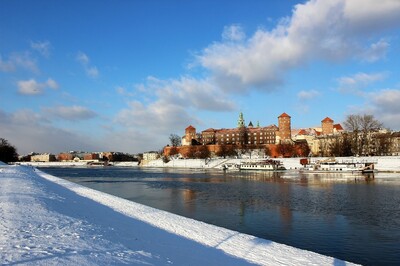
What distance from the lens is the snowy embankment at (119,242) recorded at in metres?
9.85

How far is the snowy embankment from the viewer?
9.85 m

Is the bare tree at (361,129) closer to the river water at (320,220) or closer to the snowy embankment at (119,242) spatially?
the river water at (320,220)

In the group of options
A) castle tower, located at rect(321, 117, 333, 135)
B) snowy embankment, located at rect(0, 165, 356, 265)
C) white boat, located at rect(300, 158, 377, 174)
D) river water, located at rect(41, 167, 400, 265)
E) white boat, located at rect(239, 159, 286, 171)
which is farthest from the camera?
castle tower, located at rect(321, 117, 333, 135)

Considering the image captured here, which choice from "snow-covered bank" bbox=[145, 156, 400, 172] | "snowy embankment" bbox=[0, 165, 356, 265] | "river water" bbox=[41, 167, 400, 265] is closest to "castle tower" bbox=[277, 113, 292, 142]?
"snow-covered bank" bbox=[145, 156, 400, 172]

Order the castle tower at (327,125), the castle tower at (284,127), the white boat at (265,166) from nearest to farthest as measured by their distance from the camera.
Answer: the white boat at (265,166) → the castle tower at (284,127) → the castle tower at (327,125)

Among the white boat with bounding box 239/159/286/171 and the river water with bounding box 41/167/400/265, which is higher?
the white boat with bounding box 239/159/286/171

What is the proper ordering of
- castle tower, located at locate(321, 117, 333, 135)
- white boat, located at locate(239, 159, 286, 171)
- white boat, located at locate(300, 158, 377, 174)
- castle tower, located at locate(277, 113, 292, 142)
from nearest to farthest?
1. white boat, located at locate(300, 158, 377, 174)
2. white boat, located at locate(239, 159, 286, 171)
3. castle tower, located at locate(277, 113, 292, 142)
4. castle tower, located at locate(321, 117, 333, 135)

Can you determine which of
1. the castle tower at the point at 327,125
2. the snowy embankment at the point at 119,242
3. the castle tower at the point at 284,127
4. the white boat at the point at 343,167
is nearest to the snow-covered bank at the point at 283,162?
the white boat at the point at 343,167

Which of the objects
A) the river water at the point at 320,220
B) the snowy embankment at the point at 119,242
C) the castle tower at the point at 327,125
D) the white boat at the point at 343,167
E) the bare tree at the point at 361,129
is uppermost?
the castle tower at the point at 327,125

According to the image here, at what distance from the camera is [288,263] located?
12117 mm

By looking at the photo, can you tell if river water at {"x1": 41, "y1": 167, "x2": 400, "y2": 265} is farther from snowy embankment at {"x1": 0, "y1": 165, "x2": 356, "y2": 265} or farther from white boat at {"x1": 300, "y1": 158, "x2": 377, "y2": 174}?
white boat at {"x1": 300, "y1": 158, "x2": 377, "y2": 174}

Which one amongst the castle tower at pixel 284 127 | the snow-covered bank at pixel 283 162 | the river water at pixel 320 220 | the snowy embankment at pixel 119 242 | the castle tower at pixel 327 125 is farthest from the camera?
the castle tower at pixel 327 125

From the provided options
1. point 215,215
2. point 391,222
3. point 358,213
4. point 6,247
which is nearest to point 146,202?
point 215,215

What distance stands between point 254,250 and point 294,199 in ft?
66.0
